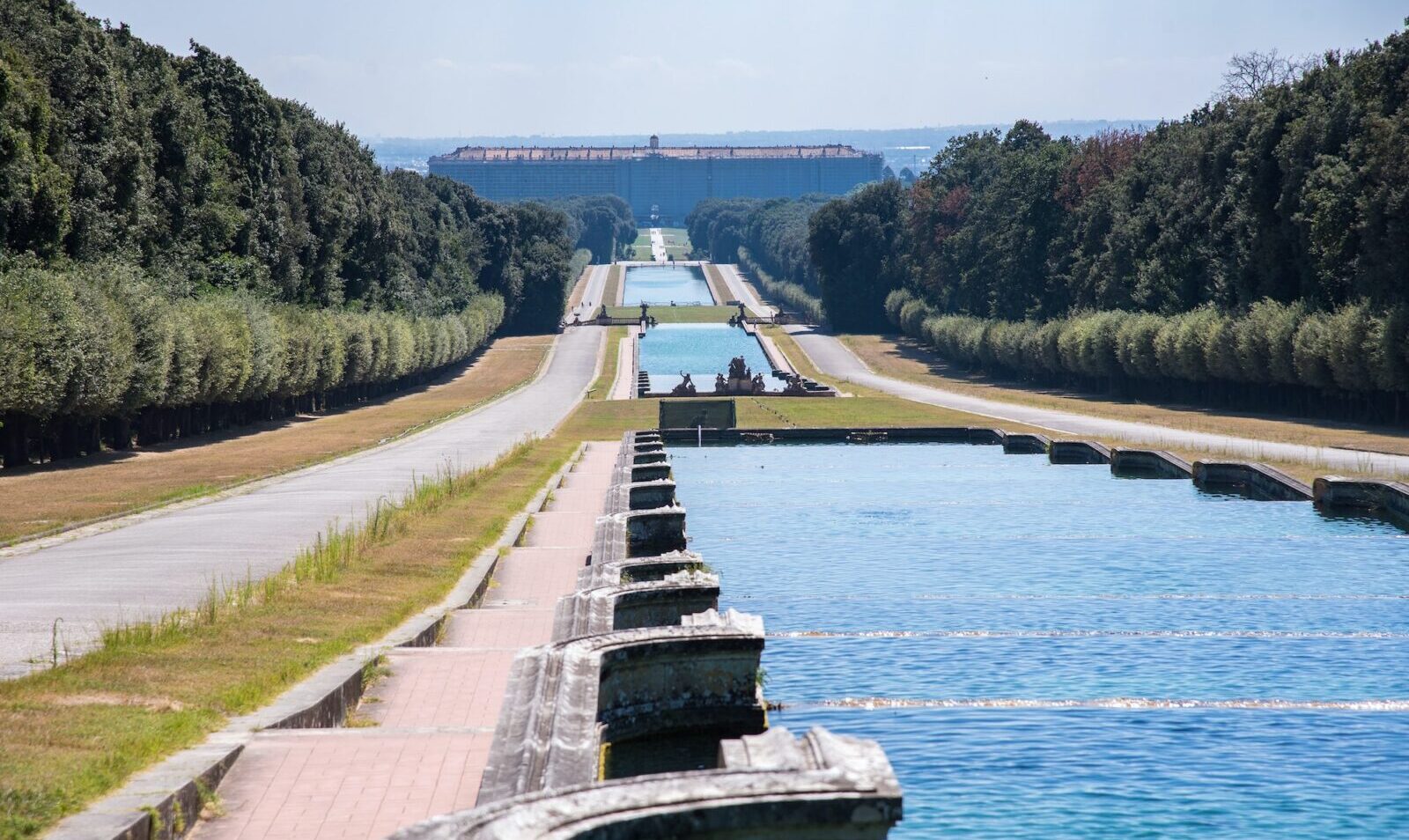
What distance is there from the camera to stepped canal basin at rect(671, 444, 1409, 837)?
521 inches

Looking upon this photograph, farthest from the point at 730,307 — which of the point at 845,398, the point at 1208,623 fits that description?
the point at 1208,623

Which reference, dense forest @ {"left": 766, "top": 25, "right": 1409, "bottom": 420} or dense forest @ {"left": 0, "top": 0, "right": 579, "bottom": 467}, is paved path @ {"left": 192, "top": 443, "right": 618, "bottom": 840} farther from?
dense forest @ {"left": 766, "top": 25, "right": 1409, "bottom": 420}

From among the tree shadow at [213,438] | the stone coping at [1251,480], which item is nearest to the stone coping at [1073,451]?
the stone coping at [1251,480]

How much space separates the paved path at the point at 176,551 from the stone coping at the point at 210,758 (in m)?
2.63

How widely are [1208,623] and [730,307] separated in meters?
178

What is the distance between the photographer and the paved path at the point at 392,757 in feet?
33.2

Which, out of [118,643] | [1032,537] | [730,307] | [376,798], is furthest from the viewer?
[730,307]

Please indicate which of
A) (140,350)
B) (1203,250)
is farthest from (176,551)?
(1203,250)

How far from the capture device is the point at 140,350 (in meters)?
56.5

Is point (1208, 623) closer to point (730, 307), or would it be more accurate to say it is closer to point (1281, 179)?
point (1281, 179)

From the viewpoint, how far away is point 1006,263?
11481 centimetres

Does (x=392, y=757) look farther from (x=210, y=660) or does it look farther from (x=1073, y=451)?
(x=1073, y=451)

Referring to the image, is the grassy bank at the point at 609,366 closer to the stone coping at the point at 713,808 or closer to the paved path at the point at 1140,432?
the paved path at the point at 1140,432

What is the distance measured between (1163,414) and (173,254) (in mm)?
39992
